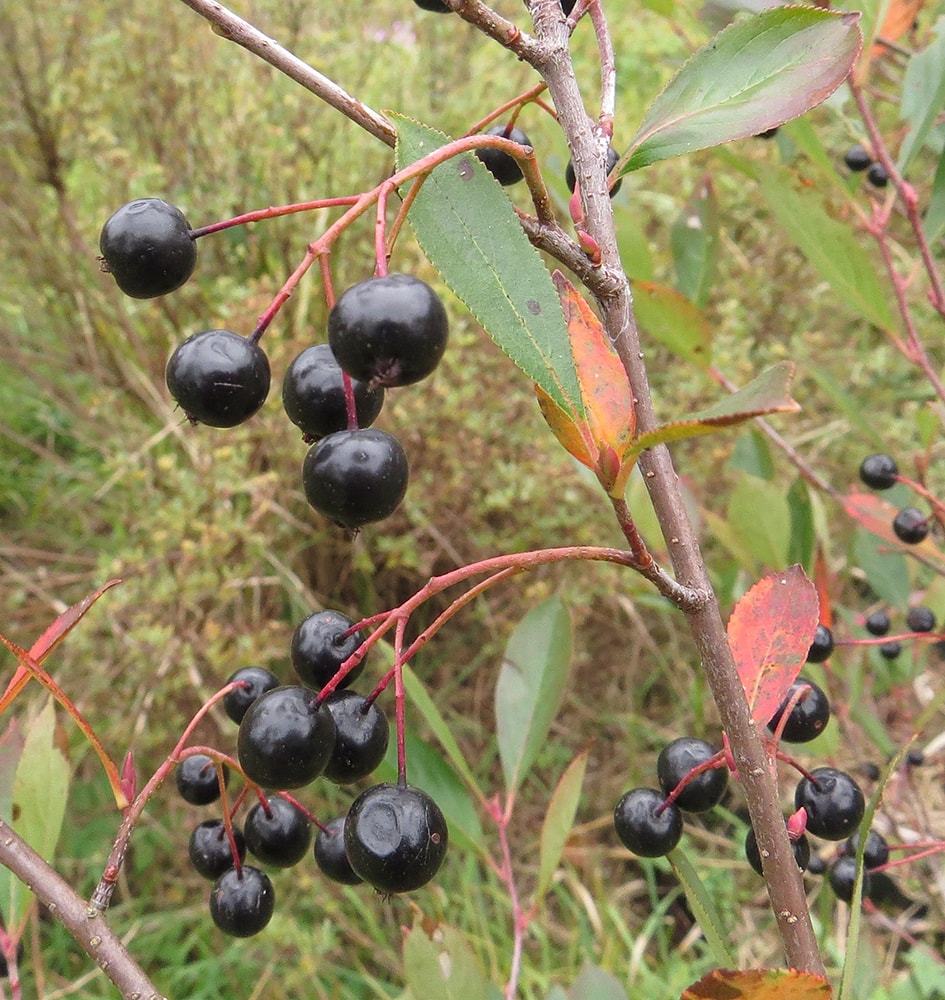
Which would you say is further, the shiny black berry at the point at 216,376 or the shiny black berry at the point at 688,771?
the shiny black berry at the point at 688,771

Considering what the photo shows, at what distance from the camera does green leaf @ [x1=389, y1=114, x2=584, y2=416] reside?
52 centimetres

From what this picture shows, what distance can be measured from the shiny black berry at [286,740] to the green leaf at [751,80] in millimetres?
461

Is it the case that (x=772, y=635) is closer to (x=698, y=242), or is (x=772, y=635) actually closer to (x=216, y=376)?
(x=216, y=376)

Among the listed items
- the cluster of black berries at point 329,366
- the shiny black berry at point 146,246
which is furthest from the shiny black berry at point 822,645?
the shiny black berry at point 146,246

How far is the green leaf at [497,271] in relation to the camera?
522mm

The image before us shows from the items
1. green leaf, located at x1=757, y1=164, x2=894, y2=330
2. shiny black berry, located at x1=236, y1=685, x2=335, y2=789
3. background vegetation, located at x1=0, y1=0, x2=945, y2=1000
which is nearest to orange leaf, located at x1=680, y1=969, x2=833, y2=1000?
shiny black berry, located at x1=236, y1=685, x2=335, y2=789

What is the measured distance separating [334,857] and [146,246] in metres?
0.55

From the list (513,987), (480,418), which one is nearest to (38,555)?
(480,418)

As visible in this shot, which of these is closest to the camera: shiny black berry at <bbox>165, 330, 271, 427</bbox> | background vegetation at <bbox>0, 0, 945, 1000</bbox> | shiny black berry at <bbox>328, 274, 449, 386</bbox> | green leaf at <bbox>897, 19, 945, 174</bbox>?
shiny black berry at <bbox>328, 274, 449, 386</bbox>

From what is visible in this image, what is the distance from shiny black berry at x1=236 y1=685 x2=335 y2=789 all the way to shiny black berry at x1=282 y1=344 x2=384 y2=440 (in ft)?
0.64

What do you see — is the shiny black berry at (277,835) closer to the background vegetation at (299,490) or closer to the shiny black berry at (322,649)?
the shiny black berry at (322,649)

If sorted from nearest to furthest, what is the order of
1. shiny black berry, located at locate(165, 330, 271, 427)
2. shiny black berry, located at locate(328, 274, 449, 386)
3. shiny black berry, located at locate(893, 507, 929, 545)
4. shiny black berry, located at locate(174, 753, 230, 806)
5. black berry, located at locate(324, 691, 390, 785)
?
1. shiny black berry, located at locate(328, 274, 449, 386)
2. shiny black berry, located at locate(165, 330, 271, 427)
3. black berry, located at locate(324, 691, 390, 785)
4. shiny black berry, located at locate(174, 753, 230, 806)
5. shiny black berry, located at locate(893, 507, 929, 545)

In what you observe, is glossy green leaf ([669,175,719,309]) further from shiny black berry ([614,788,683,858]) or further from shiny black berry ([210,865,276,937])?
shiny black berry ([210,865,276,937])

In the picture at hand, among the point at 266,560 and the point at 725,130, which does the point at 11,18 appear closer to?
the point at 266,560
